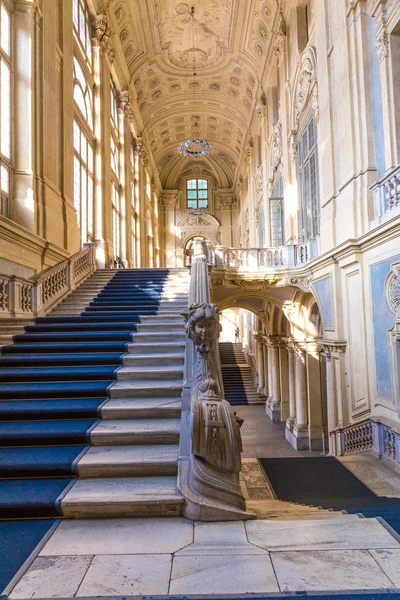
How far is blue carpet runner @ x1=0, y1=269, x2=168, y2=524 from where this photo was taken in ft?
9.97

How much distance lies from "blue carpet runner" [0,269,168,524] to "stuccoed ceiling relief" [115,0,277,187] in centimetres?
1576

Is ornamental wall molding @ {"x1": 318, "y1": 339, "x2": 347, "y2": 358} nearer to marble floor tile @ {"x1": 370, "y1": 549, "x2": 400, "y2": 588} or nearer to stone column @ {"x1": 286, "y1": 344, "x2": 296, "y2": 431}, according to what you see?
stone column @ {"x1": 286, "y1": 344, "x2": 296, "y2": 431}

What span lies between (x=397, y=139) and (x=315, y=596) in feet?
24.5

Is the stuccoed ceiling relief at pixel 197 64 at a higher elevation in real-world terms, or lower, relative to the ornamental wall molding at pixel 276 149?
higher

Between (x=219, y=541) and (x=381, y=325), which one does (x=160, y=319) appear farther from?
(x=219, y=541)

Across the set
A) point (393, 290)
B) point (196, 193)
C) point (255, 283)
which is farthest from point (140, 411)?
point (196, 193)

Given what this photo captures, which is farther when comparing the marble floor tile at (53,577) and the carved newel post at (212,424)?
the carved newel post at (212,424)

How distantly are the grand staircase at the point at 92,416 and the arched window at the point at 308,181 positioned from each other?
258 inches

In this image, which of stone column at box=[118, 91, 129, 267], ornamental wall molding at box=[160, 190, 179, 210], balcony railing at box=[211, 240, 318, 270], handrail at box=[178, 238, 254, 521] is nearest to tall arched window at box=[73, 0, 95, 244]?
stone column at box=[118, 91, 129, 267]

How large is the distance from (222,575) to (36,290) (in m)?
6.09

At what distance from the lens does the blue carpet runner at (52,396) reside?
304 cm

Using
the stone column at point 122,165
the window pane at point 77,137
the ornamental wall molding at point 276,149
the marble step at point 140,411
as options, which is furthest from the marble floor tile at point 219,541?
the stone column at point 122,165

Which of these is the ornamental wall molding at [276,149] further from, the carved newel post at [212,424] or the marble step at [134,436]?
the marble step at [134,436]

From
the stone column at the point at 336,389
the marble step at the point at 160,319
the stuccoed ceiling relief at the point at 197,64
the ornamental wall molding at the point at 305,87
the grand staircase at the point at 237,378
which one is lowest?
the grand staircase at the point at 237,378
